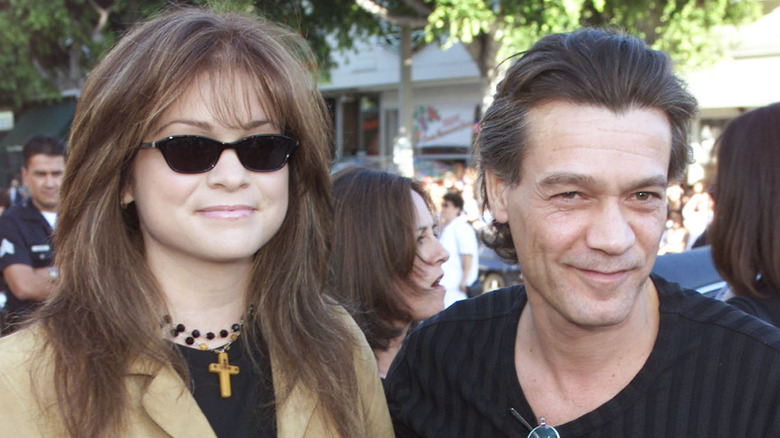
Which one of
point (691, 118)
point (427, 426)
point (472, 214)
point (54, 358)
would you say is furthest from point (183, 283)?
point (472, 214)

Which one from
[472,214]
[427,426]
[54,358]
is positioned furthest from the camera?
[472,214]

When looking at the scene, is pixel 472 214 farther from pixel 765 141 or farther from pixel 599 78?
pixel 599 78

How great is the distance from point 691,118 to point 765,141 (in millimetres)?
829

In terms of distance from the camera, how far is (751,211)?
2629mm

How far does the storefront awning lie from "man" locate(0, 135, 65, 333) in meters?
20.1

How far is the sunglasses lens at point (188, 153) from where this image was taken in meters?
1.76

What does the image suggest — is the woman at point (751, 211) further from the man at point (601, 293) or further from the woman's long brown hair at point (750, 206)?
the man at point (601, 293)

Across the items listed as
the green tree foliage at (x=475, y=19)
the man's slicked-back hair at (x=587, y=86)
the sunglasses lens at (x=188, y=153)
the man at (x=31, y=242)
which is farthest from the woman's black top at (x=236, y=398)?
the green tree foliage at (x=475, y=19)

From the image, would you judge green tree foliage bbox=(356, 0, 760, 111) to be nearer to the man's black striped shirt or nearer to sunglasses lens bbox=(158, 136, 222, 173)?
the man's black striped shirt

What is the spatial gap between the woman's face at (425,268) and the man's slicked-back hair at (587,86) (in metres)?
1.17

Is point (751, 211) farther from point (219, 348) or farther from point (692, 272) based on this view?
point (219, 348)

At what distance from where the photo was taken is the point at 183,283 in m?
1.91

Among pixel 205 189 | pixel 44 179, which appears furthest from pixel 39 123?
Answer: pixel 205 189

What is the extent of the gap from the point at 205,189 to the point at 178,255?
0.21m
